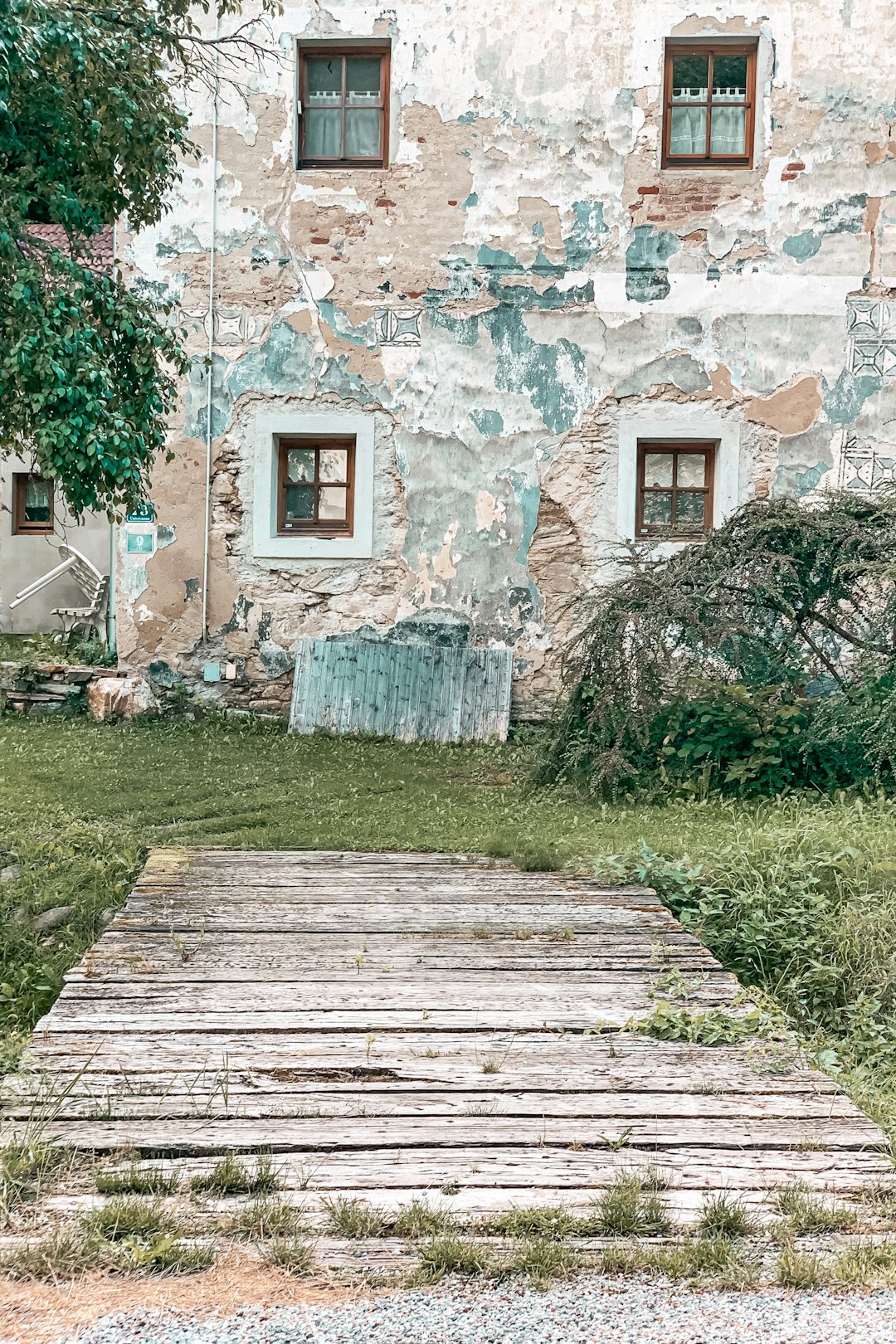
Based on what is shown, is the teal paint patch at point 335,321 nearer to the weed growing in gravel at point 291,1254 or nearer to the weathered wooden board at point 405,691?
the weathered wooden board at point 405,691

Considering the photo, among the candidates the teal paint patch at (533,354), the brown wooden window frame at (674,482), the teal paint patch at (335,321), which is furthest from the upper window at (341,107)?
the brown wooden window frame at (674,482)

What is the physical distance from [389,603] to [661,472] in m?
2.72

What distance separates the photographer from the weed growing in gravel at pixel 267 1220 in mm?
2381

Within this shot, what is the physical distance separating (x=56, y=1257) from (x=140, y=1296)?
8.1 inches

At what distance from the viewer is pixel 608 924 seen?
457 cm

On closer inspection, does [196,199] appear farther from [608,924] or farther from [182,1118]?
[182,1118]

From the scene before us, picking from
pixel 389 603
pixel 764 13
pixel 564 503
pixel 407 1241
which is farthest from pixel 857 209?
pixel 407 1241

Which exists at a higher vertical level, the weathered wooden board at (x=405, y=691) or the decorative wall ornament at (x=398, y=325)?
the decorative wall ornament at (x=398, y=325)

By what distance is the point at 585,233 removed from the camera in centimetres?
1051

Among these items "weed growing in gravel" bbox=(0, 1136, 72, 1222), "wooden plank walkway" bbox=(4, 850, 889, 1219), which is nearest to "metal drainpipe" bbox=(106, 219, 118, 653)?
"wooden plank walkway" bbox=(4, 850, 889, 1219)

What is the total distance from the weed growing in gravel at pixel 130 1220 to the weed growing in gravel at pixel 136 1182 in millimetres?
77

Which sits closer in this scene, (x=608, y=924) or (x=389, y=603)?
(x=608, y=924)

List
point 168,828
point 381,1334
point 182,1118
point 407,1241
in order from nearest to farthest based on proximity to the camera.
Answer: point 381,1334, point 407,1241, point 182,1118, point 168,828

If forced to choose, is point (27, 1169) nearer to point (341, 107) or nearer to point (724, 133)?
point (341, 107)
